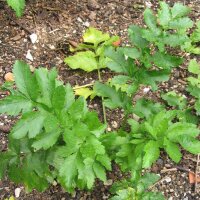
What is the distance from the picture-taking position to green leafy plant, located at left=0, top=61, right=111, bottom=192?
1713mm

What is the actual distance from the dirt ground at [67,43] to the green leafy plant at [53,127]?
0.56m

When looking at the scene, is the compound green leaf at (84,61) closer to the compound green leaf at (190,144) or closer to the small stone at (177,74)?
the small stone at (177,74)

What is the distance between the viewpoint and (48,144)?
1.74m

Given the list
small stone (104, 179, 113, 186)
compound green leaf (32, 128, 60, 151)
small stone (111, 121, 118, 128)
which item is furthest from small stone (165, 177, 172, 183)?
compound green leaf (32, 128, 60, 151)

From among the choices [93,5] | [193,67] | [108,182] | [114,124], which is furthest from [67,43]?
[108,182]

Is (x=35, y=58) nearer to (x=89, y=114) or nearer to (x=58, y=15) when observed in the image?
(x=58, y=15)

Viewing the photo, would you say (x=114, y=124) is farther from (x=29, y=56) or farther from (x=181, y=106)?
(x=29, y=56)

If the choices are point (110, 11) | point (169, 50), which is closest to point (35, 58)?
point (110, 11)

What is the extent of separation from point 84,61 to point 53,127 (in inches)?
45.5

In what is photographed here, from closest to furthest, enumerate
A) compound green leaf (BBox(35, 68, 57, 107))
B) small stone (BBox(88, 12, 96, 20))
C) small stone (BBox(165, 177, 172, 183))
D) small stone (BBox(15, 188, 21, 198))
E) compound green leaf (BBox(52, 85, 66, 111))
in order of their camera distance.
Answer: compound green leaf (BBox(52, 85, 66, 111)) → compound green leaf (BBox(35, 68, 57, 107)) → small stone (BBox(15, 188, 21, 198)) → small stone (BBox(165, 177, 172, 183)) → small stone (BBox(88, 12, 96, 20))

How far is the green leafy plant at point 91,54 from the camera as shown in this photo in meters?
2.79

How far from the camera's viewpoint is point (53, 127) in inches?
66.7

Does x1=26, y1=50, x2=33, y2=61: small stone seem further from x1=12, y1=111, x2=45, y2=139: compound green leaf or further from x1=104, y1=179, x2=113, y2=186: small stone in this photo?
x1=12, y1=111, x2=45, y2=139: compound green leaf

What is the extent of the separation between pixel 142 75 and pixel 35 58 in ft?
3.15
